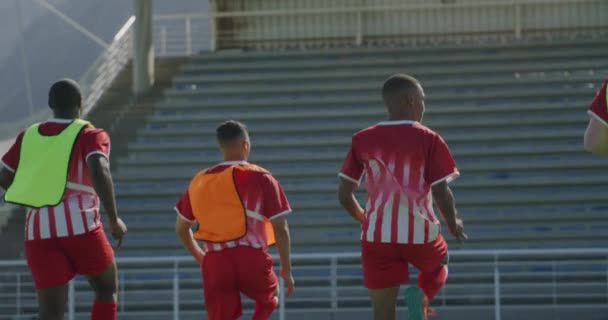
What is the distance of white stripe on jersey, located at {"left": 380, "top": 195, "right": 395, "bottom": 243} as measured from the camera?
18.8 feet

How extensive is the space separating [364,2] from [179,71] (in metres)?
2.87

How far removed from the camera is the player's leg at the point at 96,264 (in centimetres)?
626

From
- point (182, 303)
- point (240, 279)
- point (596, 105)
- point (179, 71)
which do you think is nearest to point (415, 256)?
point (240, 279)

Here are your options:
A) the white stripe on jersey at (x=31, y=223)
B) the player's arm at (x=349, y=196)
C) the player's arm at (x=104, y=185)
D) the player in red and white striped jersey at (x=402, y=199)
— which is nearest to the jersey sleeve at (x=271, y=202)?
the player's arm at (x=349, y=196)

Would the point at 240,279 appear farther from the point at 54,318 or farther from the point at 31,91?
the point at 31,91

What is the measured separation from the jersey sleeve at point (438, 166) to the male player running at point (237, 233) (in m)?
0.83

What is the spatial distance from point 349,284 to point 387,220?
22.6 ft

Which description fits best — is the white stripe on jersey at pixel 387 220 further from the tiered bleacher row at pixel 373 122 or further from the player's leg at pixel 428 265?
the tiered bleacher row at pixel 373 122

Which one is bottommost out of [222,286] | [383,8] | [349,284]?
[349,284]

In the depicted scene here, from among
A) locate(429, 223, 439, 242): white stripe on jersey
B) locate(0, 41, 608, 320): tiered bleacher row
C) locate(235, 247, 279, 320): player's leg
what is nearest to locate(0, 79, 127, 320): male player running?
locate(235, 247, 279, 320): player's leg

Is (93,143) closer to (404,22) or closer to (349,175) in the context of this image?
(349,175)

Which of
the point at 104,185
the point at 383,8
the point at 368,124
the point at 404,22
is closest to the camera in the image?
the point at 104,185

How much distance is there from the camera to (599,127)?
4.53 meters

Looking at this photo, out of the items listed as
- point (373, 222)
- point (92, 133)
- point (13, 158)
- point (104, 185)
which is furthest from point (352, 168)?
point (13, 158)
